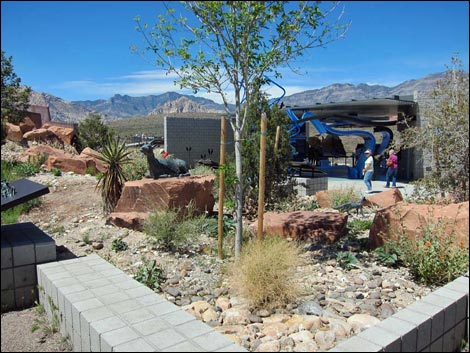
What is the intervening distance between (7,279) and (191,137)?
53.6 feet

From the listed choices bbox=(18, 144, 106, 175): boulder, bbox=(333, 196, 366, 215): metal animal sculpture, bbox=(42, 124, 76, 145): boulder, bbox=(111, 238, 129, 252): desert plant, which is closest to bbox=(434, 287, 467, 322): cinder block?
bbox=(111, 238, 129, 252): desert plant

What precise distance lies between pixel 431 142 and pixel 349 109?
14.0m

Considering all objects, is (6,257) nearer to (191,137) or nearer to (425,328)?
(425,328)

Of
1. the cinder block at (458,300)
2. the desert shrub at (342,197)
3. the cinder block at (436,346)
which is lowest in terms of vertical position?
the cinder block at (436,346)

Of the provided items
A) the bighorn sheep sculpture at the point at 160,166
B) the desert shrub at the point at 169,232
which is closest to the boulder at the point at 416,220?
the desert shrub at the point at 169,232

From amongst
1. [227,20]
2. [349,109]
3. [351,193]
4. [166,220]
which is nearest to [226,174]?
[166,220]

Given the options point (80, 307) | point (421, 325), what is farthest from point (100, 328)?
point (421, 325)

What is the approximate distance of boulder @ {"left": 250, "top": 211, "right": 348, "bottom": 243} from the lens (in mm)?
6617

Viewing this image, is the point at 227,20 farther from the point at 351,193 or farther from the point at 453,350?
the point at 351,193

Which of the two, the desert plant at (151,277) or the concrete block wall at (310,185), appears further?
the concrete block wall at (310,185)

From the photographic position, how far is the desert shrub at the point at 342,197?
9602 mm

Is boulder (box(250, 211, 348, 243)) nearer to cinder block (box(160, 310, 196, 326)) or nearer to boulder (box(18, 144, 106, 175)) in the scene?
cinder block (box(160, 310, 196, 326))

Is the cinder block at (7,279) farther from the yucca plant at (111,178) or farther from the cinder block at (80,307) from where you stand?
the yucca plant at (111,178)

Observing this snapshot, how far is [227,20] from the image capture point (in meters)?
5.23
